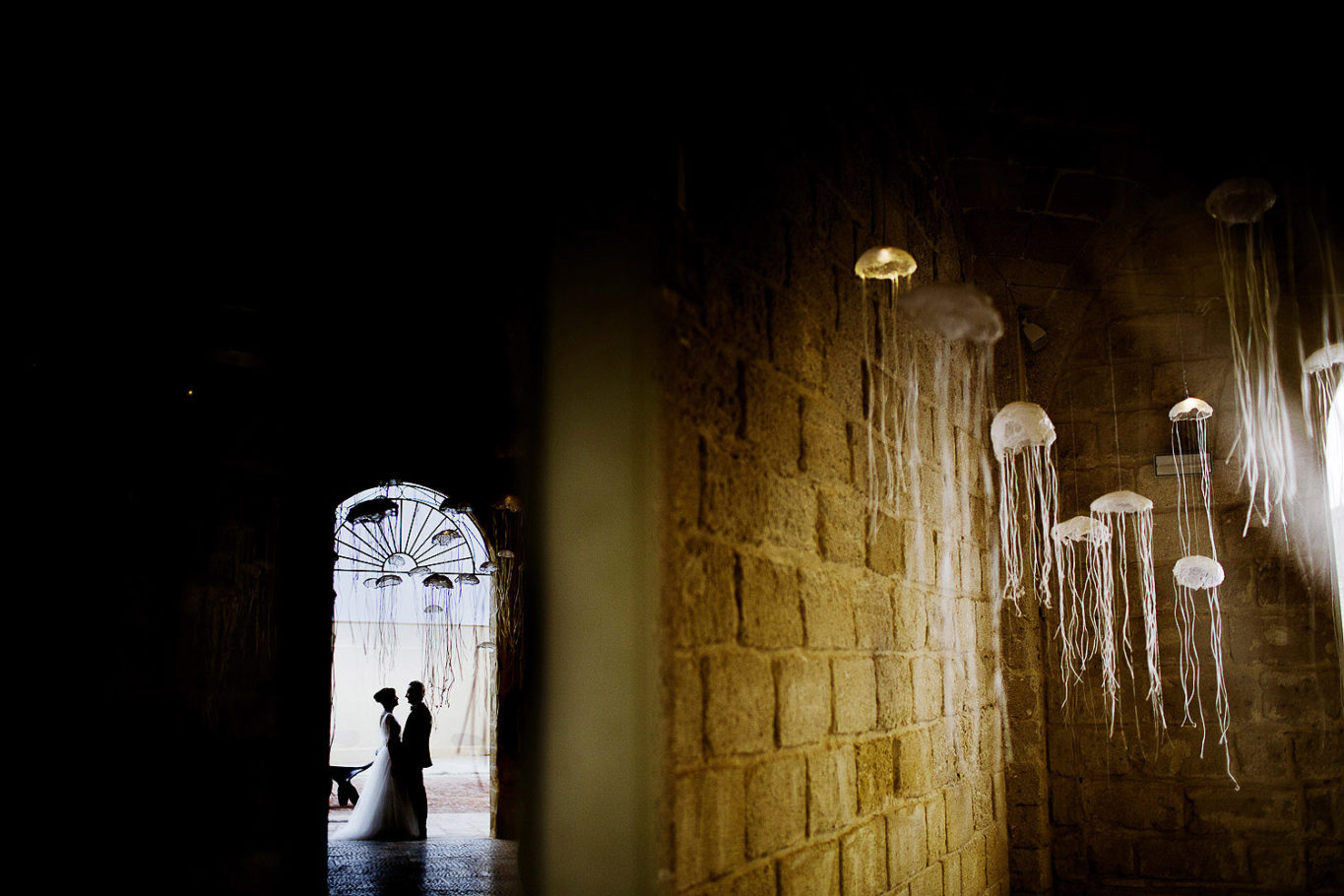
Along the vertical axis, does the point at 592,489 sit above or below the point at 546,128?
below

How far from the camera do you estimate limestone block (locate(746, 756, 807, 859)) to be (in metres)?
2.39

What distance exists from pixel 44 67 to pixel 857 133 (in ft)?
10.1

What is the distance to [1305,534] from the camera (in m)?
4.95

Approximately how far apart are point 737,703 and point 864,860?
42.2 inches

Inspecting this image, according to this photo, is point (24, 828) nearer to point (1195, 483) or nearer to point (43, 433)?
point (43, 433)

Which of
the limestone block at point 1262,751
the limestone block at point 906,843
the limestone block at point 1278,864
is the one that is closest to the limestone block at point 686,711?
the limestone block at point 906,843

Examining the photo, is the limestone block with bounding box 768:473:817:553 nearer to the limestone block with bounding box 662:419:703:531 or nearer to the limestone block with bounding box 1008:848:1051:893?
the limestone block with bounding box 662:419:703:531

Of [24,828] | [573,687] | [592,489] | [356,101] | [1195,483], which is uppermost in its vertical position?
[356,101]

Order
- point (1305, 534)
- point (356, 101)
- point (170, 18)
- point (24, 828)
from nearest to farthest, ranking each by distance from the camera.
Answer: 1. point (170, 18)
2. point (356, 101)
3. point (24, 828)
4. point (1305, 534)

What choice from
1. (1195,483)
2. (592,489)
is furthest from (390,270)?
(1195,483)

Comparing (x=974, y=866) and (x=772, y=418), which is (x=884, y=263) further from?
(x=974, y=866)

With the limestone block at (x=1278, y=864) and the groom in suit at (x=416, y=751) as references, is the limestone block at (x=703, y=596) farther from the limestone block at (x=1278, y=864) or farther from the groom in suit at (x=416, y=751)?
the groom in suit at (x=416, y=751)

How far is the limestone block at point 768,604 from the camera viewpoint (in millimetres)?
2451

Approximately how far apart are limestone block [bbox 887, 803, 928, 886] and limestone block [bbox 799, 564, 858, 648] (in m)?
0.78
